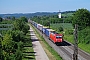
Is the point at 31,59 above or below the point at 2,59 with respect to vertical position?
below

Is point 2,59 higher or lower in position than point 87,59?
higher

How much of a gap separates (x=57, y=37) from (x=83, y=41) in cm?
809

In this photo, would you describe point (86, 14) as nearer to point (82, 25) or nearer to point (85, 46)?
point (82, 25)

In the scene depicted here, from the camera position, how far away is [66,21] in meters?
200

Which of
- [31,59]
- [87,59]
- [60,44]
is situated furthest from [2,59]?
[60,44]

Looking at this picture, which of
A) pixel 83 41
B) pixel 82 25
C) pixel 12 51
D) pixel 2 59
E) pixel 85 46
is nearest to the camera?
pixel 2 59

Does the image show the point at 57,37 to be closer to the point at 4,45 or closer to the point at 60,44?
the point at 60,44

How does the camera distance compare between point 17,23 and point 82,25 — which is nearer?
point 17,23

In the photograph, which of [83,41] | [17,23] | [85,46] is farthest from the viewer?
[17,23]

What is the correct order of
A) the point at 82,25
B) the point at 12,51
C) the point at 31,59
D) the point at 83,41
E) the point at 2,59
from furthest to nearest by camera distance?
1. the point at 82,25
2. the point at 83,41
3. the point at 12,51
4. the point at 31,59
5. the point at 2,59

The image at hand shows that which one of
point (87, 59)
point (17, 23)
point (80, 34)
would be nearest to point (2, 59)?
point (87, 59)

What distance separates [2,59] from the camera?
2861 cm

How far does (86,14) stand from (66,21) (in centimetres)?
10828

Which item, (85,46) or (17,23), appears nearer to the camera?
(85,46)
